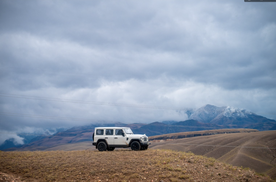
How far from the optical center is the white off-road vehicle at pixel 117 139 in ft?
77.4

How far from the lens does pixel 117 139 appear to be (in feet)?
78.2

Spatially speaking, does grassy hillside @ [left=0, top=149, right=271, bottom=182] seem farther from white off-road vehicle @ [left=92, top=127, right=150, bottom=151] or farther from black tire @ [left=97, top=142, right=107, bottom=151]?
black tire @ [left=97, top=142, right=107, bottom=151]

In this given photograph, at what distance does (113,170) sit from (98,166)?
1738mm

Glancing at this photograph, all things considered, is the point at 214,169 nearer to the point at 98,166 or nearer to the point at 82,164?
the point at 98,166

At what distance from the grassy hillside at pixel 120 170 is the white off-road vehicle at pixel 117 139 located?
14.2ft

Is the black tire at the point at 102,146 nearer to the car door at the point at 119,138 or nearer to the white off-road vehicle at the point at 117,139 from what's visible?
the white off-road vehicle at the point at 117,139

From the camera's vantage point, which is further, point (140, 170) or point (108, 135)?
point (108, 135)

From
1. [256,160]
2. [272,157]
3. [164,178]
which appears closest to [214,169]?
[164,178]

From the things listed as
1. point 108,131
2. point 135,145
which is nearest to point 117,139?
point 108,131

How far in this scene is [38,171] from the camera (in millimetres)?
15789

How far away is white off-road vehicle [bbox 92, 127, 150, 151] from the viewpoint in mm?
23594

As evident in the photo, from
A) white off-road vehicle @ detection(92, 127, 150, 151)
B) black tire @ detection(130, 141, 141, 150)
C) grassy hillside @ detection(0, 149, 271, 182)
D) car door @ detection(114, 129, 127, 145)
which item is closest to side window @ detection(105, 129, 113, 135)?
white off-road vehicle @ detection(92, 127, 150, 151)

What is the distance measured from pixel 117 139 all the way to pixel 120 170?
324 inches

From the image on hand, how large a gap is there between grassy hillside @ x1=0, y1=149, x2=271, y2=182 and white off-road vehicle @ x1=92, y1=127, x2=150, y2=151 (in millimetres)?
4329
